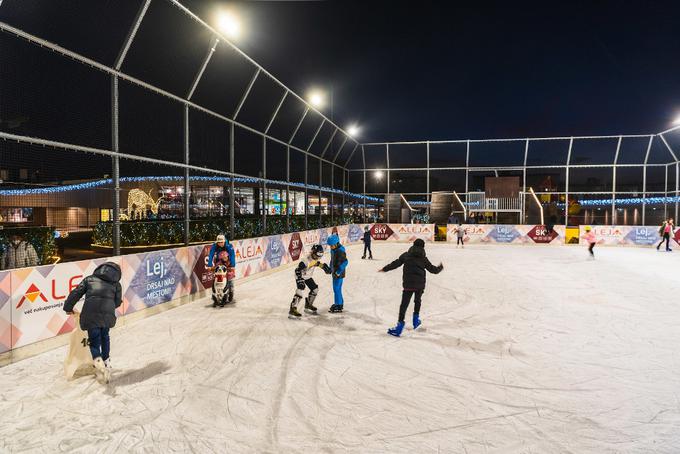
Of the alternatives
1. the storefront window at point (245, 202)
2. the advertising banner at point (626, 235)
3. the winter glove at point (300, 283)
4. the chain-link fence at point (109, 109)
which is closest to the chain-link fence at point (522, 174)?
the advertising banner at point (626, 235)

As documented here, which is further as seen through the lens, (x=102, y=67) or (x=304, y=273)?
(x=304, y=273)

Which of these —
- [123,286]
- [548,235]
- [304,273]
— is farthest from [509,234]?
[123,286]

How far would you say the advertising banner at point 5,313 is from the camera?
4.76 m

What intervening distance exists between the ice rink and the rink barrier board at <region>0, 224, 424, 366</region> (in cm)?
24

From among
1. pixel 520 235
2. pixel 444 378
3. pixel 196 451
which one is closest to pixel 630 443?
pixel 444 378

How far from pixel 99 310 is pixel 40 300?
1.72 meters

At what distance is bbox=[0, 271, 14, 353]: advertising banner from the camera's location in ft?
15.6

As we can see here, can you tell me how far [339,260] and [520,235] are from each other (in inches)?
739

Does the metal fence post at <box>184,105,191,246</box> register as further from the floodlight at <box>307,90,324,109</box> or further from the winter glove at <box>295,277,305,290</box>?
the floodlight at <box>307,90,324,109</box>

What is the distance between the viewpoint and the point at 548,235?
22234 millimetres

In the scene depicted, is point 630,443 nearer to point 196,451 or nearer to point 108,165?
point 196,451

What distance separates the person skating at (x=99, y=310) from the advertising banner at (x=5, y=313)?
4.13 ft

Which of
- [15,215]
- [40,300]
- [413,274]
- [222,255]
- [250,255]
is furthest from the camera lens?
[250,255]

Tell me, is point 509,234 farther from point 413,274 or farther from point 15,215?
point 15,215
